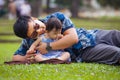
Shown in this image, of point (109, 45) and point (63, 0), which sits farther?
point (63, 0)

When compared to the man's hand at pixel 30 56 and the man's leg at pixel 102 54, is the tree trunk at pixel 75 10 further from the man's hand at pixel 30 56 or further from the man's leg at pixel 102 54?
the man's hand at pixel 30 56

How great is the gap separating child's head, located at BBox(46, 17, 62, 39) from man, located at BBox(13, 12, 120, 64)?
0.27 ft

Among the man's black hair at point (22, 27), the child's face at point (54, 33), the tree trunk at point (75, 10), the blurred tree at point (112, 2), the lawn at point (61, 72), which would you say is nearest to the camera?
the lawn at point (61, 72)

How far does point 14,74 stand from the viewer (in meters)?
7.18

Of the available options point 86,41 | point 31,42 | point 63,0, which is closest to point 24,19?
point 31,42

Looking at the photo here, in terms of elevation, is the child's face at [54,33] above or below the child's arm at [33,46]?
above

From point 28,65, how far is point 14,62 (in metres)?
0.35

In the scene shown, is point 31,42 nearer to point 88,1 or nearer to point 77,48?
point 77,48

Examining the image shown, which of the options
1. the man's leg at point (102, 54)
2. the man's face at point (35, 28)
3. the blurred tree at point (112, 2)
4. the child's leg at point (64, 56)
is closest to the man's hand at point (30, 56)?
the man's face at point (35, 28)

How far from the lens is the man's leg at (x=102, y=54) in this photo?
7.96 m

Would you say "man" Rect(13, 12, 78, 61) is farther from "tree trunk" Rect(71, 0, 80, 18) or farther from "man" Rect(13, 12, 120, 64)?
"tree trunk" Rect(71, 0, 80, 18)

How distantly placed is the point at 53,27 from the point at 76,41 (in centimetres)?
40

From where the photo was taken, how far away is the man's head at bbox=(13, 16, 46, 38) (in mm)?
7858

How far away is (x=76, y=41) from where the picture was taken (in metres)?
8.02
